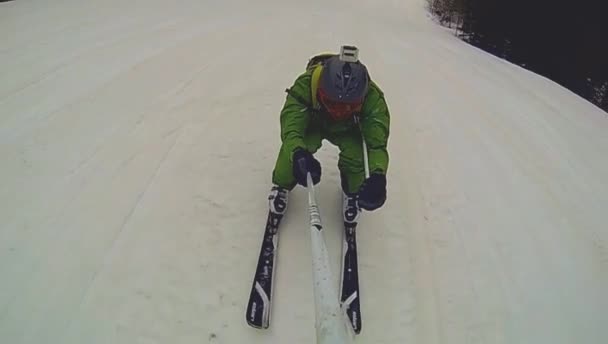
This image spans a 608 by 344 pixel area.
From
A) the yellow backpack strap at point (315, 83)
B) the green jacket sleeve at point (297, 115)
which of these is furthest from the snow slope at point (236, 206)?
the yellow backpack strap at point (315, 83)

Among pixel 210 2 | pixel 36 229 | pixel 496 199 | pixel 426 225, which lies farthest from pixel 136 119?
pixel 210 2

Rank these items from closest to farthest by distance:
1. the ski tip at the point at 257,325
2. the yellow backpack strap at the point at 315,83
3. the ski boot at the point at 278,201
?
the ski tip at the point at 257,325 → the yellow backpack strap at the point at 315,83 → the ski boot at the point at 278,201

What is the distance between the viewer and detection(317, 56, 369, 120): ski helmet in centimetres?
291

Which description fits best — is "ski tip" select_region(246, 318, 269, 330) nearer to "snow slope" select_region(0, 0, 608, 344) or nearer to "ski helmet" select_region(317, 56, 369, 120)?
"snow slope" select_region(0, 0, 608, 344)

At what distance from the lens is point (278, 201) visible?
11.2 ft

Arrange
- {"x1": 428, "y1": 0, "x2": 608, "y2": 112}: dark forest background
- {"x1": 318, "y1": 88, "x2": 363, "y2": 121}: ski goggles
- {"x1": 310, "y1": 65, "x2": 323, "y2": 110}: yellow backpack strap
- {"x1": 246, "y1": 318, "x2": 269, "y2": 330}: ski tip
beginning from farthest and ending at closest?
{"x1": 428, "y1": 0, "x2": 608, "y2": 112}: dark forest background
{"x1": 310, "y1": 65, "x2": 323, "y2": 110}: yellow backpack strap
{"x1": 318, "y1": 88, "x2": 363, "y2": 121}: ski goggles
{"x1": 246, "y1": 318, "x2": 269, "y2": 330}: ski tip

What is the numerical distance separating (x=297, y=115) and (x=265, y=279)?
1.03 m

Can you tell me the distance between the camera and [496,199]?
14.0ft

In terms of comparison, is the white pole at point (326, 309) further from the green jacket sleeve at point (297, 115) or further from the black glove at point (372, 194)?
the green jacket sleeve at point (297, 115)

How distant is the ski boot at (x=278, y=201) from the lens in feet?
11.2

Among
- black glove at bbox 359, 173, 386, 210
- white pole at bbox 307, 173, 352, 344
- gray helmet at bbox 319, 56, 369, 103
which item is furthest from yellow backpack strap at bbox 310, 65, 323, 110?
white pole at bbox 307, 173, 352, 344

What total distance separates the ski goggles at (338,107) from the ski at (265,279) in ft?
2.73

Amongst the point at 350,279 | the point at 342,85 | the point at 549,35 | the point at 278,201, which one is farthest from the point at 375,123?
the point at 549,35

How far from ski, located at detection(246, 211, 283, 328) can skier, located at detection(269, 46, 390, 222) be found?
14 cm
